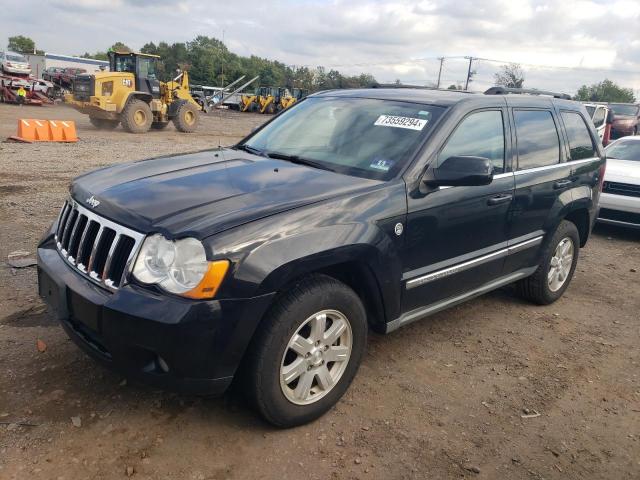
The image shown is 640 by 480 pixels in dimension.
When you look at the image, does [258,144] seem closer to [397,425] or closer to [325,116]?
[325,116]

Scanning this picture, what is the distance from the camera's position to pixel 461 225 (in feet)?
11.7

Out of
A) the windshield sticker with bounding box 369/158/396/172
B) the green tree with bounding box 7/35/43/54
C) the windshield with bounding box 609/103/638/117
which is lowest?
the windshield sticker with bounding box 369/158/396/172

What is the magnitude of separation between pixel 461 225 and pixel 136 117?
57.8 feet

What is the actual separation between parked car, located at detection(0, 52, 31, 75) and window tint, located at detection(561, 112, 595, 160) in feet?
123

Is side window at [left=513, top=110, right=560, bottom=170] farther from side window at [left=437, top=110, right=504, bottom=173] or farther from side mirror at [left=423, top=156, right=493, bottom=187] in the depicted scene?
side mirror at [left=423, top=156, right=493, bottom=187]

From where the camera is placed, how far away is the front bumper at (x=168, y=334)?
7.94 ft

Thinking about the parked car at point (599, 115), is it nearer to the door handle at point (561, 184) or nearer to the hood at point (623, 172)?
the hood at point (623, 172)

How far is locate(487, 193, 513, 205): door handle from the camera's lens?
149 inches

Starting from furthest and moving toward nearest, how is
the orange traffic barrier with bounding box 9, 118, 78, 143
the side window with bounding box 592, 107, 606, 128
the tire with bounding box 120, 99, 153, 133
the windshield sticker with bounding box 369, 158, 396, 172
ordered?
the tire with bounding box 120, 99, 153, 133 < the side window with bounding box 592, 107, 606, 128 < the orange traffic barrier with bounding box 9, 118, 78, 143 < the windshield sticker with bounding box 369, 158, 396, 172

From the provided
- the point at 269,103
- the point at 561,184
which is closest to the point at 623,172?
the point at 561,184

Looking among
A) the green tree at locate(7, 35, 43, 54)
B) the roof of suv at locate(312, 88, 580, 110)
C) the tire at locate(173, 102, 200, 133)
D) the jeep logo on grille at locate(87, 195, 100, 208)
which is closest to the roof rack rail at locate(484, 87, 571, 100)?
the roof of suv at locate(312, 88, 580, 110)

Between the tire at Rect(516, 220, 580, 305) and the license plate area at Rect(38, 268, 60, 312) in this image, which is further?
the tire at Rect(516, 220, 580, 305)

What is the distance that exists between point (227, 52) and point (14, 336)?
9778 cm

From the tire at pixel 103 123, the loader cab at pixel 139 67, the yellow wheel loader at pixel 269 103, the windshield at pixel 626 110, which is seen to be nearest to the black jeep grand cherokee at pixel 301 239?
the tire at pixel 103 123
